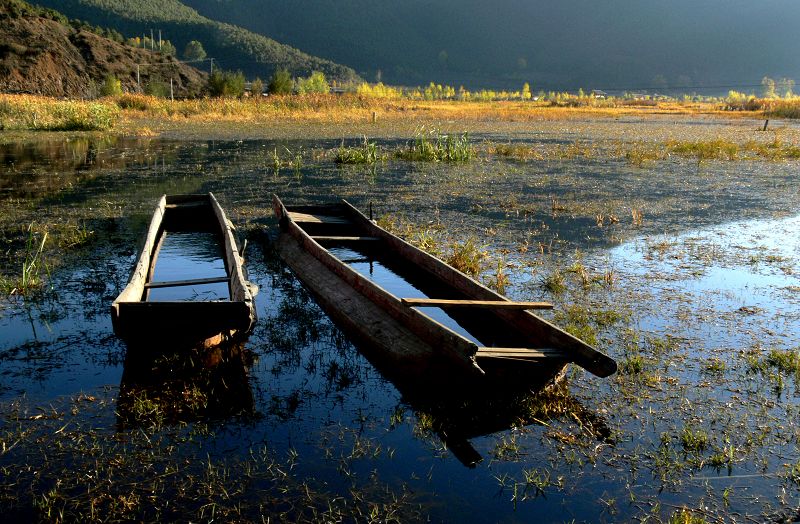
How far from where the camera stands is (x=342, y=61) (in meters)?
180

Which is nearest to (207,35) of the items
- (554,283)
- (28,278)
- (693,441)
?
(28,278)

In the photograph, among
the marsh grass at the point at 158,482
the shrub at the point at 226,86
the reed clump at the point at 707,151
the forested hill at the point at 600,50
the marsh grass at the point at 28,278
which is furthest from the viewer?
the forested hill at the point at 600,50

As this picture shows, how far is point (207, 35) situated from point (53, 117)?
106 metres

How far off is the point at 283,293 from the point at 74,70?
56463mm

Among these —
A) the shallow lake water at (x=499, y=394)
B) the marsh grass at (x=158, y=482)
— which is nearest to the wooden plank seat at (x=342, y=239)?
the shallow lake water at (x=499, y=394)

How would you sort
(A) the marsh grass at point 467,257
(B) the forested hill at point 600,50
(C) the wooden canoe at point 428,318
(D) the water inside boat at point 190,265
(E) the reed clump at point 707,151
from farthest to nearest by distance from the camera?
(B) the forested hill at point 600,50 → (E) the reed clump at point 707,151 → (A) the marsh grass at point 467,257 → (D) the water inside boat at point 190,265 → (C) the wooden canoe at point 428,318

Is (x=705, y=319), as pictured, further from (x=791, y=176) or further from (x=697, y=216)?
(x=791, y=176)

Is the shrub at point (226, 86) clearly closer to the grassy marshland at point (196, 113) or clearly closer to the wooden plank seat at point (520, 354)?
the grassy marshland at point (196, 113)

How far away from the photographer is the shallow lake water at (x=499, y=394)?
4.14m

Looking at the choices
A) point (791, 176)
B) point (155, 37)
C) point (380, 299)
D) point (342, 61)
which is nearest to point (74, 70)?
point (791, 176)

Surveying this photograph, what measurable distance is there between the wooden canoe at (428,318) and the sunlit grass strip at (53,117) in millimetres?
21585

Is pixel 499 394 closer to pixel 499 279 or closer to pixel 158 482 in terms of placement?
pixel 158 482

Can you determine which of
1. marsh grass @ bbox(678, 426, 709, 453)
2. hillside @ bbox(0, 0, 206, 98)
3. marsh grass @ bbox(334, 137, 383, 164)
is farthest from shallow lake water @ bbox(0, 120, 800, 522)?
hillside @ bbox(0, 0, 206, 98)

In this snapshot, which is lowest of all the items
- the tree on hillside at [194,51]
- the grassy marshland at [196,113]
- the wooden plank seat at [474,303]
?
the wooden plank seat at [474,303]
